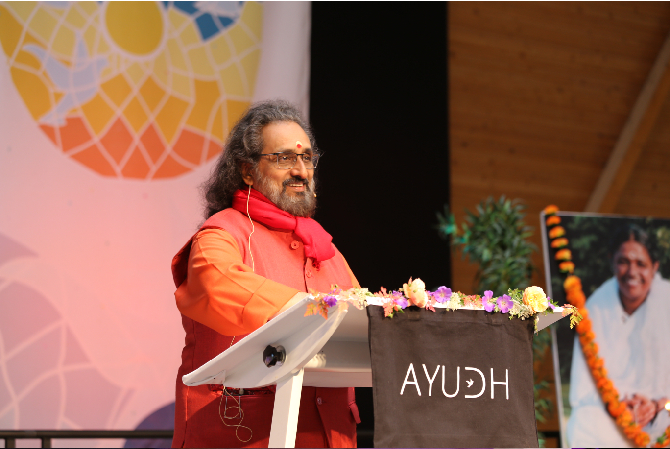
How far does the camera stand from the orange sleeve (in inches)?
46.5

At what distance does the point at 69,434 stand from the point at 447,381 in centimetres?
227

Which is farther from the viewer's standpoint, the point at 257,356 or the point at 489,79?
the point at 489,79

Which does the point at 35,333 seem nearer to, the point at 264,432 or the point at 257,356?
the point at 264,432

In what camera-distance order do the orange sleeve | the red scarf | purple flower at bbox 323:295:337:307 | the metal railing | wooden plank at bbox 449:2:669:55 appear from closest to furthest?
purple flower at bbox 323:295:337:307 < the orange sleeve < the red scarf < the metal railing < wooden plank at bbox 449:2:669:55

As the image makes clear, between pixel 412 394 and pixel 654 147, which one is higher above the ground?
pixel 654 147

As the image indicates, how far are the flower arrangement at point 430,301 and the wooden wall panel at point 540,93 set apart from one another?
389 centimetres

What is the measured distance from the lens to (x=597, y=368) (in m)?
3.48

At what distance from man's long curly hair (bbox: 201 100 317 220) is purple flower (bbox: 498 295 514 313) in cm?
89

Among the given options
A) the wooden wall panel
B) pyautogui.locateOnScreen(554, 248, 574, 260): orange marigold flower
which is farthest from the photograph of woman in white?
the wooden wall panel

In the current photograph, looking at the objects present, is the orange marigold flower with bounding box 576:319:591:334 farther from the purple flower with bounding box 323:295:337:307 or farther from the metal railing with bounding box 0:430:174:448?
the purple flower with bounding box 323:295:337:307

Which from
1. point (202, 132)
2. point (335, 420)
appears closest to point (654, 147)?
point (202, 132)

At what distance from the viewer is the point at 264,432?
1400 mm

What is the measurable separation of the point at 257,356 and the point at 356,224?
2.71 metres

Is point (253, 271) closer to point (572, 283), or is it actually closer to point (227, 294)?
point (227, 294)
